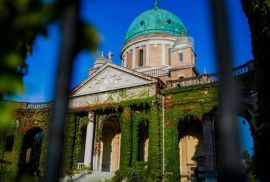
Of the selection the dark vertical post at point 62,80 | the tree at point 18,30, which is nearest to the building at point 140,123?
the tree at point 18,30

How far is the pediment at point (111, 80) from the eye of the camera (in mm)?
26234

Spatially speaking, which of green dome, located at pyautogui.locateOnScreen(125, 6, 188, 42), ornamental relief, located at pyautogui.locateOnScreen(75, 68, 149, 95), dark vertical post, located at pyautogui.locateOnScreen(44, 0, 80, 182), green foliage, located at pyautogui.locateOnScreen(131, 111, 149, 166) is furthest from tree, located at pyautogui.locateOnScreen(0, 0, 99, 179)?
green dome, located at pyautogui.locateOnScreen(125, 6, 188, 42)

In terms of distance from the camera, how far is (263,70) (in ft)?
32.6

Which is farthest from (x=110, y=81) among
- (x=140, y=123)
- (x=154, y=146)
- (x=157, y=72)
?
(x=154, y=146)

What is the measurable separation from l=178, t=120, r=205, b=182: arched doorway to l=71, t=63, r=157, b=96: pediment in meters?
4.66

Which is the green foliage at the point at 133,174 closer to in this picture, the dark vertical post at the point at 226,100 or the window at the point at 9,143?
the window at the point at 9,143

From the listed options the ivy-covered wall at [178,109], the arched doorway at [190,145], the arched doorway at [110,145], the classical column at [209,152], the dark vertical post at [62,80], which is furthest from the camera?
the arched doorway at [110,145]

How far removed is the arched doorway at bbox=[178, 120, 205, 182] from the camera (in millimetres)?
25703

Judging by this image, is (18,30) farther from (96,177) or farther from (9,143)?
(9,143)

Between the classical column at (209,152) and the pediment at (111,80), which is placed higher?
the pediment at (111,80)

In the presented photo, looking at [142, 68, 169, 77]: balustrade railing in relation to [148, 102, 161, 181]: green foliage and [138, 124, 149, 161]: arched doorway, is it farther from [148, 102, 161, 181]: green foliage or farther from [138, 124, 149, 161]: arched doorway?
[148, 102, 161, 181]: green foliage

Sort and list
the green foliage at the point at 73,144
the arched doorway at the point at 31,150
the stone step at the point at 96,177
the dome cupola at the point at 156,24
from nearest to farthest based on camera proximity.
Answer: the stone step at the point at 96,177 < the green foliage at the point at 73,144 < the arched doorway at the point at 31,150 < the dome cupola at the point at 156,24

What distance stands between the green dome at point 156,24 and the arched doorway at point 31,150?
15943mm

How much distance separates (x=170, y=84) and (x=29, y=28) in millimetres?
22860
